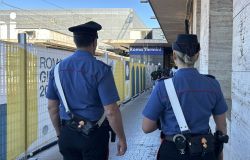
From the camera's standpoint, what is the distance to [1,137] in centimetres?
592

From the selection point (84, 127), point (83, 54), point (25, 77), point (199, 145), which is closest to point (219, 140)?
point (199, 145)

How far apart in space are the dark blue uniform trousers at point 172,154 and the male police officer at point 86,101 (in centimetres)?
66

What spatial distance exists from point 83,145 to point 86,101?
36 centimetres

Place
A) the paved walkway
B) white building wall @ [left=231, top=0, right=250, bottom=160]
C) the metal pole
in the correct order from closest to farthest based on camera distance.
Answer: white building wall @ [left=231, top=0, right=250, bottom=160]
the metal pole
the paved walkway

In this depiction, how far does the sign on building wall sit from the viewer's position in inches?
1900

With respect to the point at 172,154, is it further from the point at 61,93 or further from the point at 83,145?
the point at 61,93

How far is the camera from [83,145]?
3.92m

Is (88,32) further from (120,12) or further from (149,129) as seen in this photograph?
(120,12)

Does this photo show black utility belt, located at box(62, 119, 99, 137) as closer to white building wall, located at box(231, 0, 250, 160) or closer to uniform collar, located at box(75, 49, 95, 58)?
uniform collar, located at box(75, 49, 95, 58)

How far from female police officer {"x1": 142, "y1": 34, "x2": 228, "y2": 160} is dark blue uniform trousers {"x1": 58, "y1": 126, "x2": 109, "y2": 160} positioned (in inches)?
26.5

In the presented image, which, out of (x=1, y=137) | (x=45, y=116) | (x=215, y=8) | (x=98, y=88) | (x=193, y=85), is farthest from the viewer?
(x=45, y=116)

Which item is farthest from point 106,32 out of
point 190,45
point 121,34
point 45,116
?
point 190,45

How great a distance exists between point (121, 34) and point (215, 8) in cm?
5900

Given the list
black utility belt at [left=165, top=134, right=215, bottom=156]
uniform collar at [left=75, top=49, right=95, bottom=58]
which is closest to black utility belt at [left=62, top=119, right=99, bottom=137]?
uniform collar at [left=75, top=49, right=95, bottom=58]
